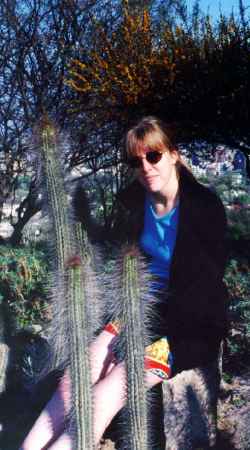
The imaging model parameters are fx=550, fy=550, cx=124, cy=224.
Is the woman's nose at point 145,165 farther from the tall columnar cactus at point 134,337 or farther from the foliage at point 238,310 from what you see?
the foliage at point 238,310

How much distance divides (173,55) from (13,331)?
193 centimetres

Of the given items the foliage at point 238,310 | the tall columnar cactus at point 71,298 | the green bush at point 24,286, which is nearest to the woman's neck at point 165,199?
the tall columnar cactus at point 71,298

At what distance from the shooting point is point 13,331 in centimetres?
347

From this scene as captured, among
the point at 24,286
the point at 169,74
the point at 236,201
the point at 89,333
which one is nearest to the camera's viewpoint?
the point at 89,333

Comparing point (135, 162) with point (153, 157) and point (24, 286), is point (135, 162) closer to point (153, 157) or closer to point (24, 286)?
point (153, 157)

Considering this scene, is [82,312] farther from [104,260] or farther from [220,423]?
[220,423]

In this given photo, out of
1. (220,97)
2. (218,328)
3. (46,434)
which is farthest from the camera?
(220,97)

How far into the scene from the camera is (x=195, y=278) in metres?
2.28

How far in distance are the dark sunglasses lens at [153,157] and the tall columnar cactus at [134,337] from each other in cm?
49

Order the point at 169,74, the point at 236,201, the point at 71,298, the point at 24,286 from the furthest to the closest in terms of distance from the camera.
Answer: the point at 24,286 < the point at 236,201 < the point at 169,74 < the point at 71,298

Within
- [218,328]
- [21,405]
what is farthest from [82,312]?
[21,405]

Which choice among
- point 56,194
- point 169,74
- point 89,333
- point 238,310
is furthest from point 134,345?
point 169,74

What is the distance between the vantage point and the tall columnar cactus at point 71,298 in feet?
6.13

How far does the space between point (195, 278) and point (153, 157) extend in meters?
0.53
